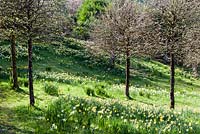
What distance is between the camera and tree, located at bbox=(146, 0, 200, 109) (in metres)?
20.9

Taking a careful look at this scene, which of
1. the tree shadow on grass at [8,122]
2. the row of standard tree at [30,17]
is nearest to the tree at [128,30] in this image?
the row of standard tree at [30,17]

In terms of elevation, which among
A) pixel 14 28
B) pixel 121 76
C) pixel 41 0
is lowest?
pixel 121 76

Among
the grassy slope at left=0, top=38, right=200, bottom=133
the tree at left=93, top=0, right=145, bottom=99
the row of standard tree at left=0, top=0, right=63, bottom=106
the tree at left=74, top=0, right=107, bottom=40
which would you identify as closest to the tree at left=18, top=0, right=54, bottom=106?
the row of standard tree at left=0, top=0, right=63, bottom=106

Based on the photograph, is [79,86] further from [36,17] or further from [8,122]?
[8,122]

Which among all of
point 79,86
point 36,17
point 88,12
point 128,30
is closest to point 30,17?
point 36,17

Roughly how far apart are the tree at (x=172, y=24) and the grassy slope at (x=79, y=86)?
11.7 feet

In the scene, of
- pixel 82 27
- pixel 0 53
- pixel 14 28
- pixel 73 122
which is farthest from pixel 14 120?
pixel 82 27

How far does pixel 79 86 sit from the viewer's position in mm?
26094

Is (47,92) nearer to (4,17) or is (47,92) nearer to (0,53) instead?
(4,17)

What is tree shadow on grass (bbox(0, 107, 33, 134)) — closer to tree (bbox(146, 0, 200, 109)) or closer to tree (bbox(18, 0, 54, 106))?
tree (bbox(18, 0, 54, 106))

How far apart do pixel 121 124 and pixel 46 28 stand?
19.6 ft

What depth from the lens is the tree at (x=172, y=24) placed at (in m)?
20.9

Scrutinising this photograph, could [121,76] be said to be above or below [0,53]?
below

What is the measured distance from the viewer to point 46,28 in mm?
15531
